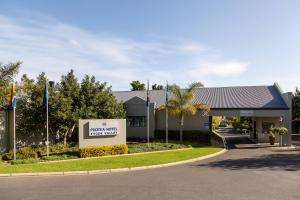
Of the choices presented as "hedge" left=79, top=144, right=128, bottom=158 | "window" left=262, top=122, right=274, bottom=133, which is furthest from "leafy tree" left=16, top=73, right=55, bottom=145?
"window" left=262, top=122, right=274, bottom=133

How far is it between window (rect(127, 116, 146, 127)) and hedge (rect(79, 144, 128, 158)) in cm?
1243

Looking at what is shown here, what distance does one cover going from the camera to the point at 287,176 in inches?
592

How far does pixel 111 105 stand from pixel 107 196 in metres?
20.6

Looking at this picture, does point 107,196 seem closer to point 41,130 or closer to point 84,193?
point 84,193

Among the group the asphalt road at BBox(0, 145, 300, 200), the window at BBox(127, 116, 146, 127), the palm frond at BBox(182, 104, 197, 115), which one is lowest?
the asphalt road at BBox(0, 145, 300, 200)

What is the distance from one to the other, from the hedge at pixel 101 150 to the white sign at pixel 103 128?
1021mm

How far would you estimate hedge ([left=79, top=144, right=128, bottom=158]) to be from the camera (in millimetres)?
23156

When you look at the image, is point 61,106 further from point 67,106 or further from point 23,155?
point 23,155

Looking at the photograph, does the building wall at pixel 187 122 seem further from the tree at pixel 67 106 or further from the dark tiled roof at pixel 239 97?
the tree at pixel 67 106

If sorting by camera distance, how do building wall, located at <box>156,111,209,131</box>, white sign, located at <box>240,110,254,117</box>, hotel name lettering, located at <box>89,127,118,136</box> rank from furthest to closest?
1. building wall, located at <box>156,111,209,131</box>
2. white sign, located at <box>240,110,254,117</box>
3. hotel name lettering, located at <box>89,127,118,136</box>

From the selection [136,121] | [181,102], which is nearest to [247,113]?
[181,102]

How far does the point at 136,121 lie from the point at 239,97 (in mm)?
11343

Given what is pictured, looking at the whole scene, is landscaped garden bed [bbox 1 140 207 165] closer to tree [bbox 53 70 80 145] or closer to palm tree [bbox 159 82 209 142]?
tree [bbox 53 70 80 145]

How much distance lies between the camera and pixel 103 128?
2477 cm
